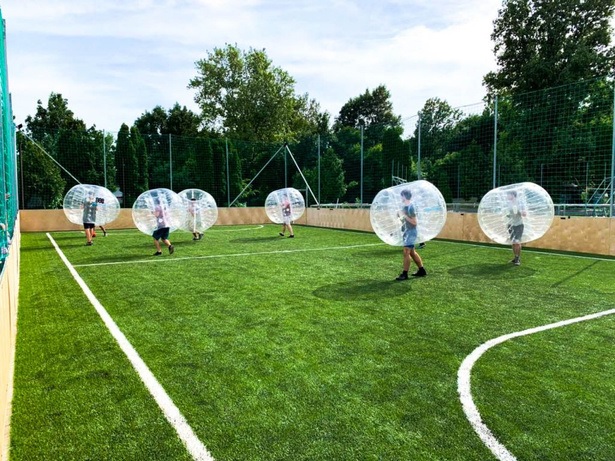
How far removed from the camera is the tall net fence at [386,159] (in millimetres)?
14453

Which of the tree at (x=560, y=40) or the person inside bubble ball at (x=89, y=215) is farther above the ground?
the tree at (x=560, y=40)

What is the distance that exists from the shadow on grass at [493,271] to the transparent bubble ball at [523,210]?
2.03 ft

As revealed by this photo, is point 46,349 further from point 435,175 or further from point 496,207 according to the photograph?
point 435,175

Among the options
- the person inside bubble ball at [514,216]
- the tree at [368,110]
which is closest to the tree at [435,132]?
the person inside bubble ball at [514,216]

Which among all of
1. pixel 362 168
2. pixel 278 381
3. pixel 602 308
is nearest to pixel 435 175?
pixel 362 168

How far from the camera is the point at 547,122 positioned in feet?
50.6

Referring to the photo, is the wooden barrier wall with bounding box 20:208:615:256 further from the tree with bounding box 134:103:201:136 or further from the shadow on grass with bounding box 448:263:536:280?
the tree with bounding box 134:103:201:136

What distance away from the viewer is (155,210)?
13.1m

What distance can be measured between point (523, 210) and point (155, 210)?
912 cm

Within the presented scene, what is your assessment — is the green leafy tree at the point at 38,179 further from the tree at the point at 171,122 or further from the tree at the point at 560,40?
the tree at the point at 171,122

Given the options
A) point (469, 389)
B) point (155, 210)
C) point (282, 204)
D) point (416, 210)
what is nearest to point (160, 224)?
point (155, 210)

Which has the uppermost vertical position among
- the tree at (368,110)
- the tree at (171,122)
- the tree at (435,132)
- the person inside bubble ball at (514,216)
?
the tree at (368,110)

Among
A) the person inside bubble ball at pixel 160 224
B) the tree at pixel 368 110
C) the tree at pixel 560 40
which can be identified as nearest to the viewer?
the person inside bubble ball at pixel 160 224

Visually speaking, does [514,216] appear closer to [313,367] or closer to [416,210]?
[416,210]
